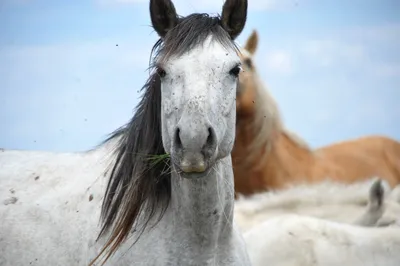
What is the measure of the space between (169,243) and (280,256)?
159cm

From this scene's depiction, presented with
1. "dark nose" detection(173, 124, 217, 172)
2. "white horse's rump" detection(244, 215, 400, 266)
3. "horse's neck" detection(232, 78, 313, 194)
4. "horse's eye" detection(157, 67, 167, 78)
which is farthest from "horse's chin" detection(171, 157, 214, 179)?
"horse's neck" detection(232, 78, 313, 194)

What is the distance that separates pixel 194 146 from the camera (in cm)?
295

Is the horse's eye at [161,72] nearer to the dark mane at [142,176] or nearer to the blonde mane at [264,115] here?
the dark mane at [142,176]

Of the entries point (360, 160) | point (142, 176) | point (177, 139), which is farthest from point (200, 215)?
point (360, 160)

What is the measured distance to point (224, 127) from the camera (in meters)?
3.13

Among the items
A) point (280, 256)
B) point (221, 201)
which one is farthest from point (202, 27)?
point (280, 256)

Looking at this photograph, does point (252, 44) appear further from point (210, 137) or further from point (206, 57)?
point (210, 137)

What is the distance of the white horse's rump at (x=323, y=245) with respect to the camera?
15.6 feet

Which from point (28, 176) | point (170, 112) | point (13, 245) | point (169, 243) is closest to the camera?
point (170, 112)

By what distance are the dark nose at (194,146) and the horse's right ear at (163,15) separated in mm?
583

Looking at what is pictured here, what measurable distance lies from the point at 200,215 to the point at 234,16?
817mm

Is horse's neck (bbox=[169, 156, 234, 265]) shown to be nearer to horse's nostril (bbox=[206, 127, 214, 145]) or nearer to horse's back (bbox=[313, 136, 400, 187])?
horse's nostril (bbox=[206, 127, 214, 145])

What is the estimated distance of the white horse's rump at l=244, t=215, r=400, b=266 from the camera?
4.75m

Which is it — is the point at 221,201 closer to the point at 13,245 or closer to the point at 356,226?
the point at 13,245
